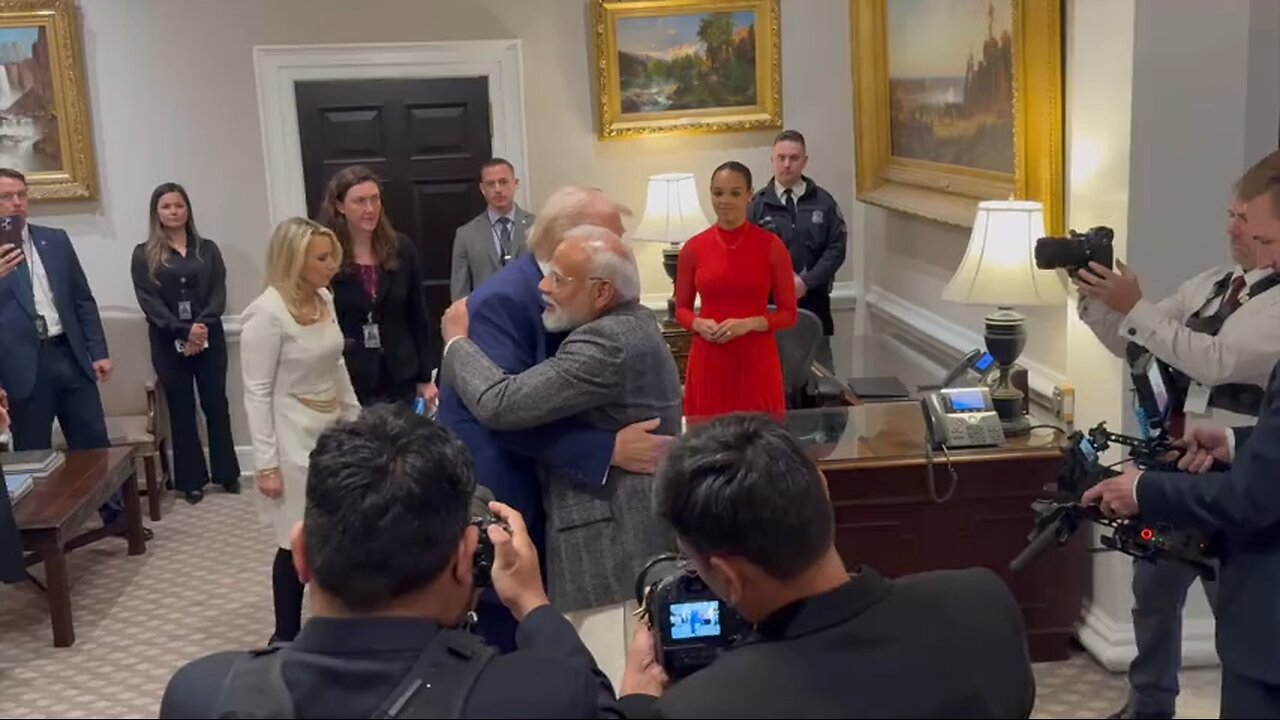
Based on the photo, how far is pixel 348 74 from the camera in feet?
21.3

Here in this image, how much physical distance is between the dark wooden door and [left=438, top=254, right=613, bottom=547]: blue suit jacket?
3781mm

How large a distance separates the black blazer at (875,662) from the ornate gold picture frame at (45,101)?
573 cm

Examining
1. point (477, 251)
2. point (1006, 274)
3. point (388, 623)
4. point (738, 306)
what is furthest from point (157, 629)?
point (388, 623)

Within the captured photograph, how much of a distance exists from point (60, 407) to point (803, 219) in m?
3.59

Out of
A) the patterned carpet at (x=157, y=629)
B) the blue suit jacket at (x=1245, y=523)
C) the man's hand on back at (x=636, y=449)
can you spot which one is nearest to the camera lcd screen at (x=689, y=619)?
the man's hand on back at (x=636, y=449)

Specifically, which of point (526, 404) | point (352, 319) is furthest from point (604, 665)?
point (352, 319)

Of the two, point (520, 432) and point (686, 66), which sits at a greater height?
point (686, 66)

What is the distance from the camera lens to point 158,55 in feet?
21.1

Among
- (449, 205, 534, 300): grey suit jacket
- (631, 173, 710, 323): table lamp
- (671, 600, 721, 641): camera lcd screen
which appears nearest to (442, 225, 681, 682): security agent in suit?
(671, 600, 721, 641): camera lcd screen

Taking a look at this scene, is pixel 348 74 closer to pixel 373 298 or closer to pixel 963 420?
pixel 373 298

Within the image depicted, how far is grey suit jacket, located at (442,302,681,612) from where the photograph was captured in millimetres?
2578

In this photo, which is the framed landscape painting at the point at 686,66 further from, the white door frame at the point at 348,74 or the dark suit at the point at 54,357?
the dark suit at the point at 54,357

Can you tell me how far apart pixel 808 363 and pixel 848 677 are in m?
3.99

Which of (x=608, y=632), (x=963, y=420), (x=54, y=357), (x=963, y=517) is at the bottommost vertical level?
(x=963, y=517)
